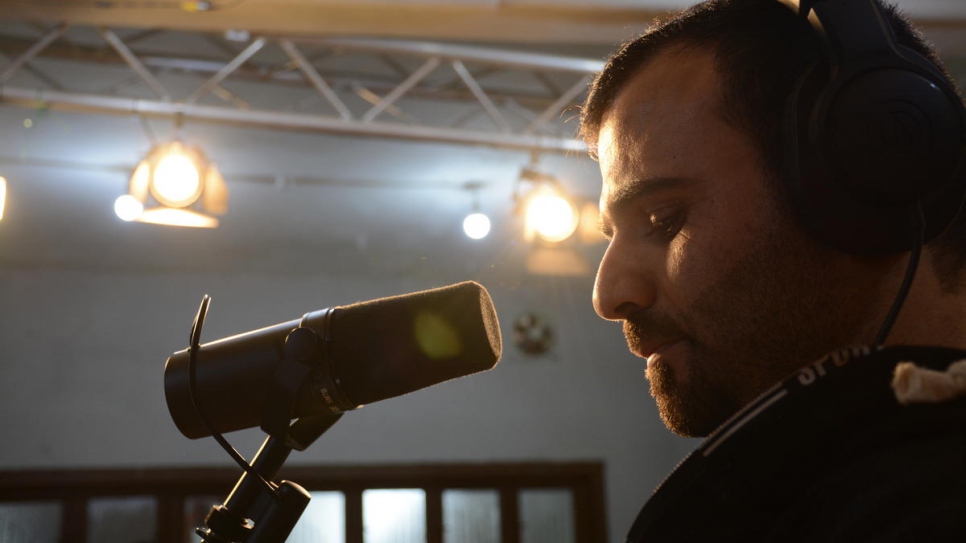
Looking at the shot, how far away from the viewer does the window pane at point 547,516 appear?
6.59 meters

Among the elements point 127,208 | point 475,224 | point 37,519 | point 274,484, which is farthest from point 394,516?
point 274,484

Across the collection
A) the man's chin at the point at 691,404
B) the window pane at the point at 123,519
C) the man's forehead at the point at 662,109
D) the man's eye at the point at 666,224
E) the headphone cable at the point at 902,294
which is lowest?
the man's chin at the point at 691,404

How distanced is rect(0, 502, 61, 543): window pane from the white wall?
0.93ft

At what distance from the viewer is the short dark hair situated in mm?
850

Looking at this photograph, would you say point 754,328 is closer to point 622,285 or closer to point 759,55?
point 622,285

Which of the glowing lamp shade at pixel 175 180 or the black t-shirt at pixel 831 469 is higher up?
the glowing lamp shade at pixel 175 180

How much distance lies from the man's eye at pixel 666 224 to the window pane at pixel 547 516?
5.96 metres

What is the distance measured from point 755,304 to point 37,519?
615cm

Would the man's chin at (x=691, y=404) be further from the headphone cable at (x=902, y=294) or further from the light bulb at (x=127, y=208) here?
the light bulb at (x=127, y=208)

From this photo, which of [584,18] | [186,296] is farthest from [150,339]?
[584,18]

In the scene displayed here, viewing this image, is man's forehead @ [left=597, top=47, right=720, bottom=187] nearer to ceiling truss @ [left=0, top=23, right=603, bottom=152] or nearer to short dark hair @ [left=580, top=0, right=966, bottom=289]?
short dark hair @ [left=580, top=0, right=966, bottom=289]

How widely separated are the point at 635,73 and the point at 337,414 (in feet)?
1.63

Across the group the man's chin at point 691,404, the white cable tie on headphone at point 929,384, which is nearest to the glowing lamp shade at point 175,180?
the man's chin at point 691,404

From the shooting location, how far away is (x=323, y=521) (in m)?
6.14
